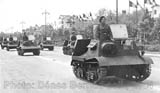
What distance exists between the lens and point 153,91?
10.0 metres

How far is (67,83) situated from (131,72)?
2248 mm

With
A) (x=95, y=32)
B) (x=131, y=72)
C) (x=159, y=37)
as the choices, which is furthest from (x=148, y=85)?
(x=159, y=37)

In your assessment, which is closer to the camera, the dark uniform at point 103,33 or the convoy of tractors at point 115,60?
the convoy of tractors at point 115,60

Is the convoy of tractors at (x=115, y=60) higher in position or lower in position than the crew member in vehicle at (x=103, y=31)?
lower

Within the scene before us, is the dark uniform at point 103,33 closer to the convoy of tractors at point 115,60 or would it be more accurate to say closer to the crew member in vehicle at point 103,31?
the crew member in vehicle at point 103,31

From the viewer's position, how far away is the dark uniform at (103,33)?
1217cm

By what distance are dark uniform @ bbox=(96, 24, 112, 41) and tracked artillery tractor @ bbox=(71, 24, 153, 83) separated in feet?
0.47

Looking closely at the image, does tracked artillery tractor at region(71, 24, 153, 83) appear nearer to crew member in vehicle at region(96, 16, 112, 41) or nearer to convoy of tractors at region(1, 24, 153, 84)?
convoy of tractors at region(1, 24, 153, 84)

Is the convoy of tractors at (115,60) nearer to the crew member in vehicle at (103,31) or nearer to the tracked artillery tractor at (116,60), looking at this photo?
the tracked artillery tractor at (116,60)

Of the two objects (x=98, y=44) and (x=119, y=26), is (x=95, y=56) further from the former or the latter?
(x=119, y=26)

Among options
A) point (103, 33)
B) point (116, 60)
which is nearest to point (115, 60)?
point (116, 60)

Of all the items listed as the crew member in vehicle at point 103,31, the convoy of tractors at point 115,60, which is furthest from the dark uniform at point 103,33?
the convoy of tractors at point 115,60

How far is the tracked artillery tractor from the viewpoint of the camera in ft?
37.3

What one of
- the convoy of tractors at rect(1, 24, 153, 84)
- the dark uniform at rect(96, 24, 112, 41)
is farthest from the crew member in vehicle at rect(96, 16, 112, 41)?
the convoy of tractors at rect(1, 24, 153, 84)
